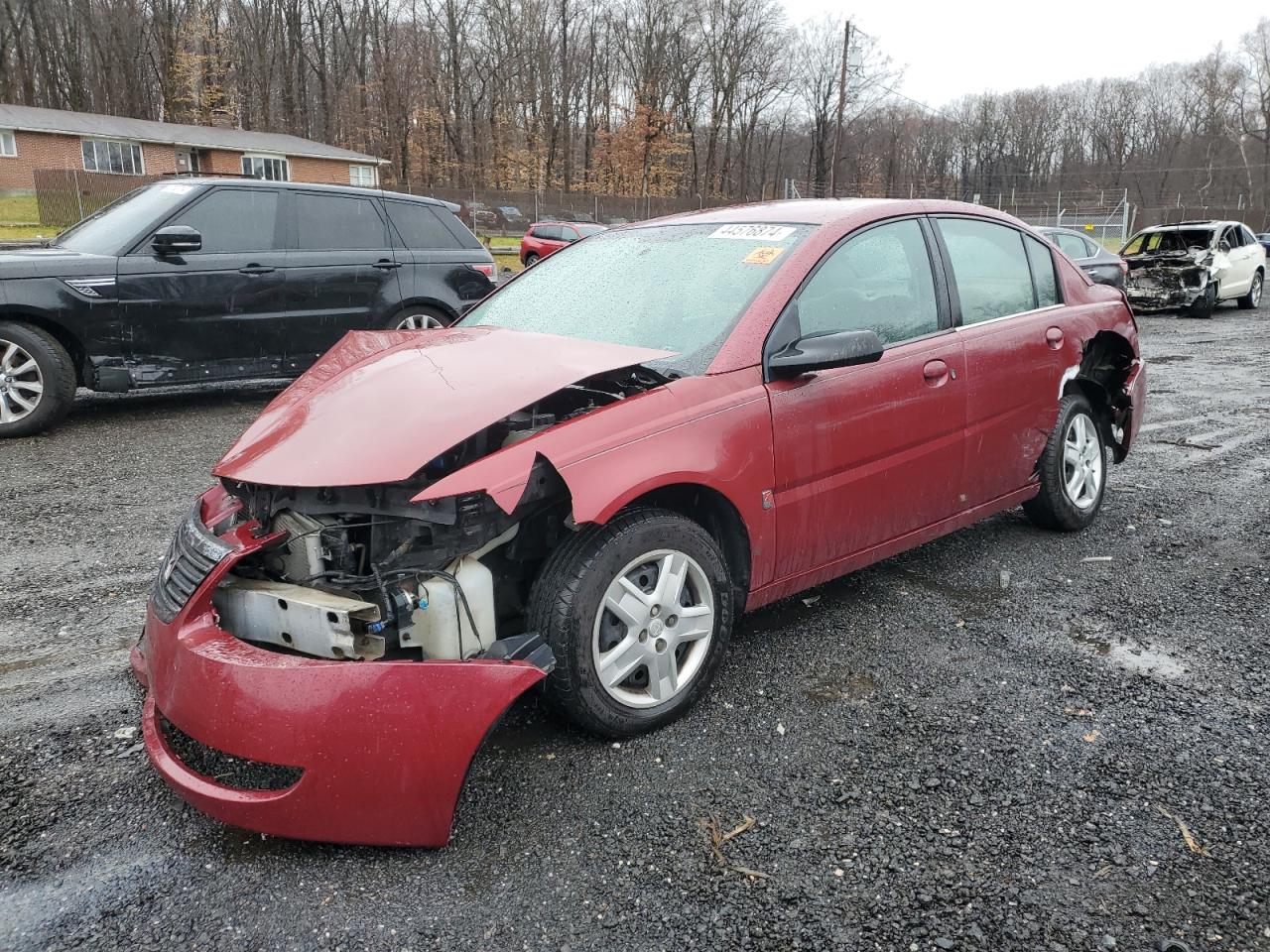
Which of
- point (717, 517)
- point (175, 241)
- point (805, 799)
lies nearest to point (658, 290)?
point (717, 517)

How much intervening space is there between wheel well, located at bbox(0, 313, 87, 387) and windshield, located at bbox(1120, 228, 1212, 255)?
669 inches

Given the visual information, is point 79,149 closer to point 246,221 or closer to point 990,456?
point 246,221

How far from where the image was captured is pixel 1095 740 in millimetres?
2820

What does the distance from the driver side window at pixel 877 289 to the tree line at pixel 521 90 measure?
46509mm

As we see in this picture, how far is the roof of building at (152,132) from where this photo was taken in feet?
125

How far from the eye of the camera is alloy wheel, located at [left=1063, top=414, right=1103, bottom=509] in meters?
4.50

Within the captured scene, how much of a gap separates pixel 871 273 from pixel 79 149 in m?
45.6

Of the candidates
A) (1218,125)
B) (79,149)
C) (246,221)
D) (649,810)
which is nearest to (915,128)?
(1218,125)

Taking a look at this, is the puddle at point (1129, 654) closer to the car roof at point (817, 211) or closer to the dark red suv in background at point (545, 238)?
the car roof at point (817, 211)

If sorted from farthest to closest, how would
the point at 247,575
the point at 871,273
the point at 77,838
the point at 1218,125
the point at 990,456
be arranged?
the point at 1218,125 → the point at 990,456 → the point at 871,273 → the point at 247,575 → the point at 77,838

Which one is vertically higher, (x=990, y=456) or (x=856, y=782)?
(x=990, y=456)

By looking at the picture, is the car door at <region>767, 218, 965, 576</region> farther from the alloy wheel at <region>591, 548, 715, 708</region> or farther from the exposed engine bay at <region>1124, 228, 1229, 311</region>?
the exposed engine bay at <region>1124, 228, 1229, 311</region>

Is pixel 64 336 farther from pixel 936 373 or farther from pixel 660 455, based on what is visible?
pixel 936 373

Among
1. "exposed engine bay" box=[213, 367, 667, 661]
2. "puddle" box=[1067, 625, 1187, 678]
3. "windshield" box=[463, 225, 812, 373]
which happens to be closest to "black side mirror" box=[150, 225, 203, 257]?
"windshield" box=[463, 225, 812, 373]
